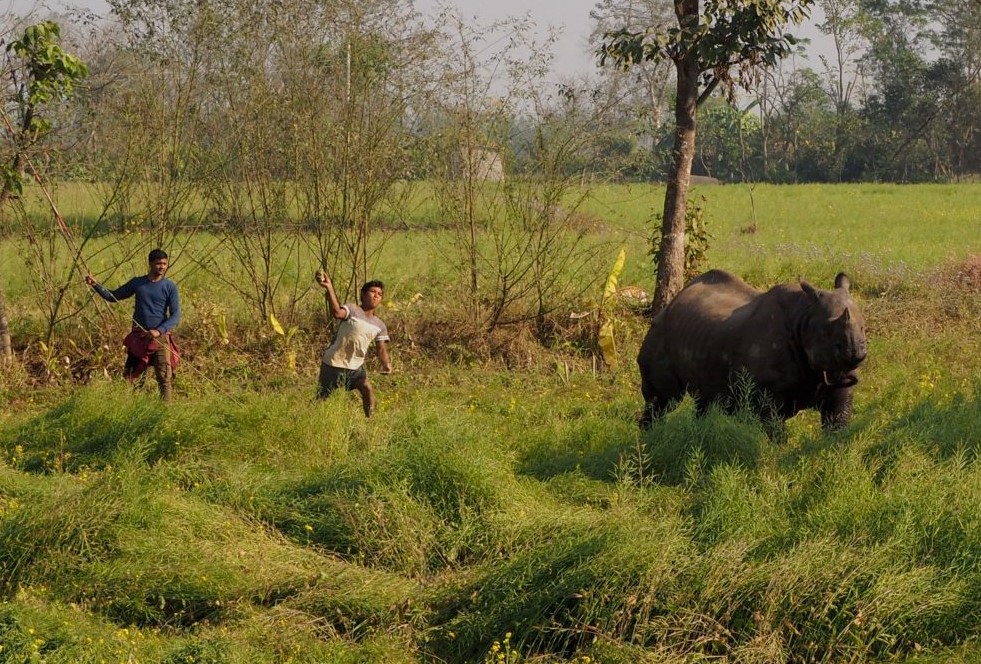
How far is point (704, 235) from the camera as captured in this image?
14180 millimetres

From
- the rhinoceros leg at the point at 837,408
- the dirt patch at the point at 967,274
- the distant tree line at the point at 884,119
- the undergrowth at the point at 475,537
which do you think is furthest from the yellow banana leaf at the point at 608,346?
the distant tree line at the point at 884,119

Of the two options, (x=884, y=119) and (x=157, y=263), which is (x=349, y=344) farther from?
(x=884, y=119)

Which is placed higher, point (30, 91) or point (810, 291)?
point (30, 91)

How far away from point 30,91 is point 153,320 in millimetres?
2627

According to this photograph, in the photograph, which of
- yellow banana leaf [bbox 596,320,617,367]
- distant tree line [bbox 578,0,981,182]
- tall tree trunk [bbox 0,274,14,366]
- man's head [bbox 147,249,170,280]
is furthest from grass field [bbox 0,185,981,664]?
distant tree line [bbox 578,0,981,182]

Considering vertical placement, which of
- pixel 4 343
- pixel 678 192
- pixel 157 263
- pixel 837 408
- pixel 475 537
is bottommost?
pixel 475 537

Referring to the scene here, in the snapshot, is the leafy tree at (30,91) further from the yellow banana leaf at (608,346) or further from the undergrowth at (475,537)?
the yellow banana leaf at (608,346)

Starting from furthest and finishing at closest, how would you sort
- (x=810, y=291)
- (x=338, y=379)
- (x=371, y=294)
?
(x=371, y=294)
(x=338, y=379)
(x=810, y=291)

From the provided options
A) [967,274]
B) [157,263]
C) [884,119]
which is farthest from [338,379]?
[884,119]

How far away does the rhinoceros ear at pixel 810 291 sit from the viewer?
7872 mm

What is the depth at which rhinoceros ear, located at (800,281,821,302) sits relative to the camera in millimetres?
7872

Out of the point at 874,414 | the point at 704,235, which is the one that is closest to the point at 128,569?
the point at 874,414

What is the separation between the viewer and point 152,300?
10.1 m

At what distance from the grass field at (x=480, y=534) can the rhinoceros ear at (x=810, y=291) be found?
3.01ft
